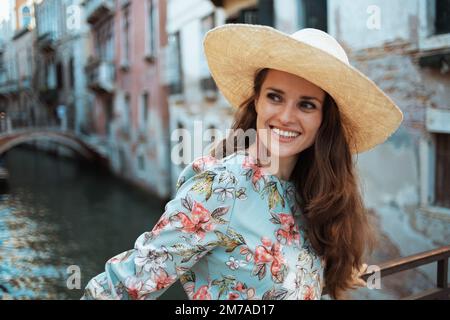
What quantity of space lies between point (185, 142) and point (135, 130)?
2.25ft

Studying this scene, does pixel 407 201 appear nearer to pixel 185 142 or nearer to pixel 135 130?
pixel 185 142

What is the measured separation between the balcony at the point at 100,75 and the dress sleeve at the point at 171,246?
3.08 m

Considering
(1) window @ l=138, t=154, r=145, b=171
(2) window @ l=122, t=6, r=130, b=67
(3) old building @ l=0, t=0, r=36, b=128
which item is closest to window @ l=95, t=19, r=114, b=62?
(2) window @ l=122, t=6, r=130, b=67

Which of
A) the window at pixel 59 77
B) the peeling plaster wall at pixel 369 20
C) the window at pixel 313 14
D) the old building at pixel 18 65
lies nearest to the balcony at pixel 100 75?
the window at pixel 59 77

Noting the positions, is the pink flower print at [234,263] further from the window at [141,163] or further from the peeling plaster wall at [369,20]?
the window at [141,163]

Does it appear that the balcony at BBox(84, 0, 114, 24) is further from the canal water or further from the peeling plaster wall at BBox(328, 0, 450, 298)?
the peeling plaster wall at BBox(328, 0, 450, 298)

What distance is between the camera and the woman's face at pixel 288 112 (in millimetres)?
543

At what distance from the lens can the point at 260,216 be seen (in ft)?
1.67

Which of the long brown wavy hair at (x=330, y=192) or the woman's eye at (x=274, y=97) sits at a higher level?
the woman's eye at (x=274, y=97)

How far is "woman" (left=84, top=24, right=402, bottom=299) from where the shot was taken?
46cm

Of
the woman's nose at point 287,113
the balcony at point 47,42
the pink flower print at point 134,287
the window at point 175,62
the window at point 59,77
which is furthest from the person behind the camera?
the window at point 175,62

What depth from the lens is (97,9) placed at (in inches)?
156
